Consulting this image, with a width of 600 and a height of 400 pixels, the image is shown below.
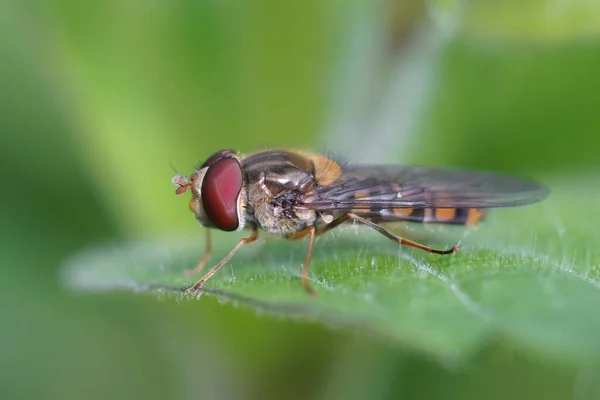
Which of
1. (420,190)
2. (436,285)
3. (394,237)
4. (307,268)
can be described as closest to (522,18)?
(420,190)

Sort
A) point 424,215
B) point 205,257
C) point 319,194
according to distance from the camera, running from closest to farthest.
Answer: point 319,194 < point 424,215 < point 205,257

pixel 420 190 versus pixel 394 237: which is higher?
pixel 420 190

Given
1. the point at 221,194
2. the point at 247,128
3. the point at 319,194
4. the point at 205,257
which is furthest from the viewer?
the point at 247,128

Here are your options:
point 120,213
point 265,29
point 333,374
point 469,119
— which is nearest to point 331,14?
point 265,29

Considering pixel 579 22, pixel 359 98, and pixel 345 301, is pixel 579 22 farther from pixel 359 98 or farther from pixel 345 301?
pixel 345 301

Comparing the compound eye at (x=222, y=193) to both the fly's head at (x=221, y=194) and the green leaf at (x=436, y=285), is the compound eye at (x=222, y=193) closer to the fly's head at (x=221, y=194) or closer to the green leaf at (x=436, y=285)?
the fly's head at (x=221, y=194)

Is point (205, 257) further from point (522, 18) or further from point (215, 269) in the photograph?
point (522, 18)

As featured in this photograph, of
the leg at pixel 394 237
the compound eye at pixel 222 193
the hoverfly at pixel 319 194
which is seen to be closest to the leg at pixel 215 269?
the hoverfly at pixel 319 194
